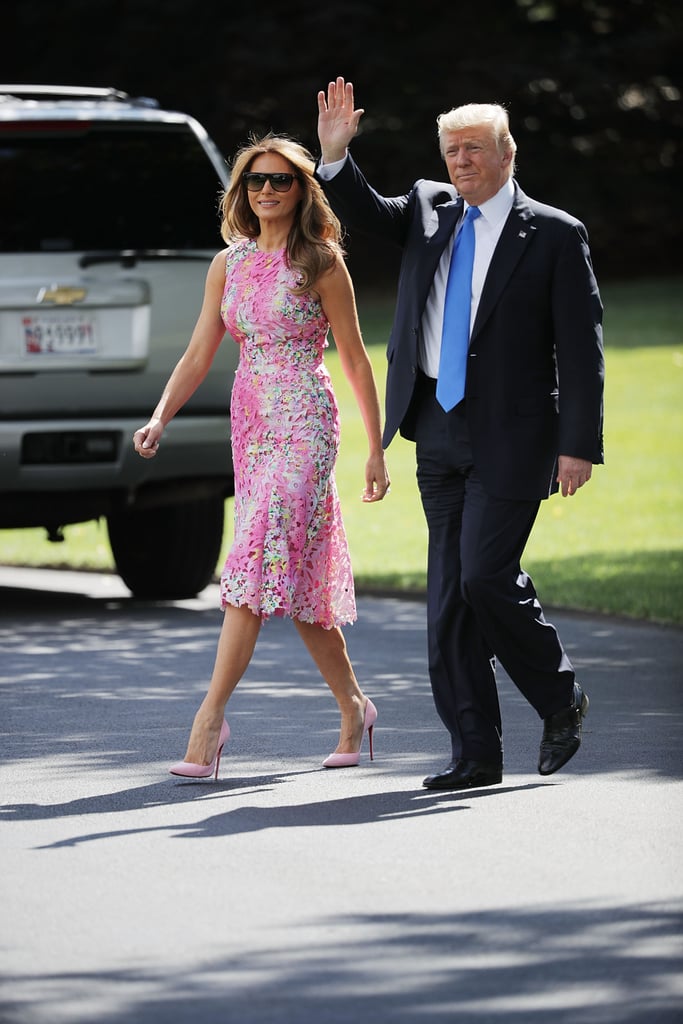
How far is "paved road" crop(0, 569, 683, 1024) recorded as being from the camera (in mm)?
4410

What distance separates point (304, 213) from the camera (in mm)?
6949

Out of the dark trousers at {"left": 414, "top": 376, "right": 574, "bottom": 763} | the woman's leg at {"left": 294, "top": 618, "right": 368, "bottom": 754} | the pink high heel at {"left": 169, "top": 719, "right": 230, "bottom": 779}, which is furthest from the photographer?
the woman's leg at {"left": 294, "top": 618, "right": 368, "bottom": 754}

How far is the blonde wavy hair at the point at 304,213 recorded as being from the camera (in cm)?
691

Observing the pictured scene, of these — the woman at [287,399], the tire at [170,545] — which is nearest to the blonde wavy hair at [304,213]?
the woman at [287,399]

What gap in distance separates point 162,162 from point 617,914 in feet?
21.6

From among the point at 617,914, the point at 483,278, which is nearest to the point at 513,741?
the point at 483,278

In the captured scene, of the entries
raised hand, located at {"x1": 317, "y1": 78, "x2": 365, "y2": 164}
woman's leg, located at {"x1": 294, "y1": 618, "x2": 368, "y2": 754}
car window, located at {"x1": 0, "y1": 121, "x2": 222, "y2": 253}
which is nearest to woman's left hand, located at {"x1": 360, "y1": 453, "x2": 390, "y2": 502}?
woman's leg, located at {"x1": 294, "y1": 618, "x2": 368, "y2": 754}

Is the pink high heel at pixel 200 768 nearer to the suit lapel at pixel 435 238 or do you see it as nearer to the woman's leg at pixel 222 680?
the woman's leg at pixel 222 680

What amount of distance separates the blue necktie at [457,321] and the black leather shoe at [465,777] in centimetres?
105

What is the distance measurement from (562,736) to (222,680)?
40.3 inches

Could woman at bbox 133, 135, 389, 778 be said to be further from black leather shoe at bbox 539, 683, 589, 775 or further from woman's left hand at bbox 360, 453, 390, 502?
black leather shoe at bbox 539, 683, 589, 775

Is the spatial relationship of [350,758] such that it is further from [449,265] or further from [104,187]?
[104,187]

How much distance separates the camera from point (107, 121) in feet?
35.1

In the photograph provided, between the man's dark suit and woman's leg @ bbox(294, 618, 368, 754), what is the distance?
40cm
